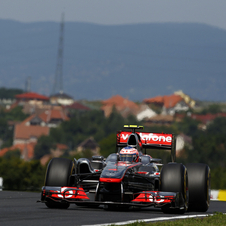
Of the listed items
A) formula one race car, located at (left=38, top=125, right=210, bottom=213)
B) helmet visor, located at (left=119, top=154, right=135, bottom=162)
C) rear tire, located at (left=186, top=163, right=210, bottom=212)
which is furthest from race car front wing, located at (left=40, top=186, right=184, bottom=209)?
helmet visor, located at (left=119, top=154, right=135, bottom=162)

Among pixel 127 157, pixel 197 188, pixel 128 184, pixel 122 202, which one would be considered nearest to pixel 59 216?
pixel 122 202

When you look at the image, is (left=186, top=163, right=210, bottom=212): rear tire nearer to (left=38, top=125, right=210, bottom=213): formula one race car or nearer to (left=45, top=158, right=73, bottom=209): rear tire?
(left=38, top=125, right=210, bottom=213): formula one race car

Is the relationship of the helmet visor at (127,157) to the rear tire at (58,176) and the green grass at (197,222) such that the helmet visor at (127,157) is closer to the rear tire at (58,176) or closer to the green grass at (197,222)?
the rear tire at (58,176)

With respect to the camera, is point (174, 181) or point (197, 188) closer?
point (174, 181)

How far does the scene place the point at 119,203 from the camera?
14359 millimetres

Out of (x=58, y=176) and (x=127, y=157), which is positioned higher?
(x=127, y=157)

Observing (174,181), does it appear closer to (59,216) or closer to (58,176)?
(58,176)

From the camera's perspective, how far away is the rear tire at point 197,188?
1622 centimetres

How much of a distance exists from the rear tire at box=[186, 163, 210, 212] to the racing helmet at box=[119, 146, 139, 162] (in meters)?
1.34

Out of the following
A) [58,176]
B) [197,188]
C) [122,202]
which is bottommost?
[122,202]

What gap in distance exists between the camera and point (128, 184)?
14945 millimetres

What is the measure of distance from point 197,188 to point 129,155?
75.0 inches

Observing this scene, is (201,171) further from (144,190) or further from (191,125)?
(191,125)

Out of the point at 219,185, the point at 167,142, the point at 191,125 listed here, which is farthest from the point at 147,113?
the point at 167,142
